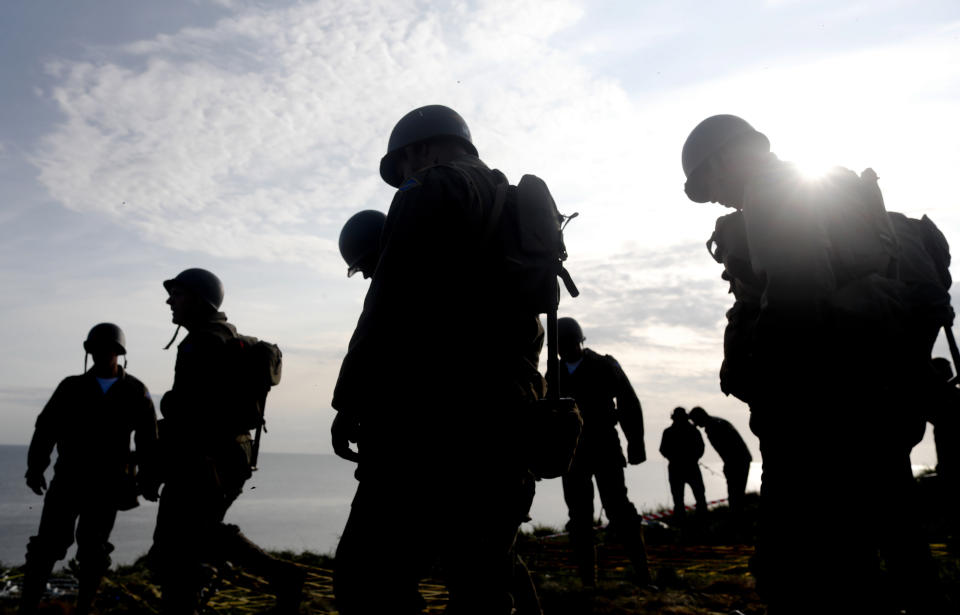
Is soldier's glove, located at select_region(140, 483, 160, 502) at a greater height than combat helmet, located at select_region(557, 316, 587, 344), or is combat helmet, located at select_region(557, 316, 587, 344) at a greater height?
combat helmet, located at select_region(557, 316, 587, 344)

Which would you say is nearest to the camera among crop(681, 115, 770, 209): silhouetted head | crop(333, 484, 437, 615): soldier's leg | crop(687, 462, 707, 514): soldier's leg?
crop(333, 484, 437, 615): soldier's leg

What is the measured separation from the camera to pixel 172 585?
431 centimetres

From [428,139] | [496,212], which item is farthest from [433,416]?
[428,139]

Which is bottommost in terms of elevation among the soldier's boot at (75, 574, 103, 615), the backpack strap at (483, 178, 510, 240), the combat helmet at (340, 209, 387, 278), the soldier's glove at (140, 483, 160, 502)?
the soldier's boot at (75, 574, 103, 615)

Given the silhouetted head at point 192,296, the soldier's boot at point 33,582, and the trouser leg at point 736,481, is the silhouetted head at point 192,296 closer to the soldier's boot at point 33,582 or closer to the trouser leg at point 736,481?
the soldier's boot at point 33,582

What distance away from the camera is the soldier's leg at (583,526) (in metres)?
6.12

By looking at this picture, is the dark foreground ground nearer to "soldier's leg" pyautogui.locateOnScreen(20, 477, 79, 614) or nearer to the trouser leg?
"soldier's leg" pyautogui.locateOnScreen(20, 477, 79, 614)

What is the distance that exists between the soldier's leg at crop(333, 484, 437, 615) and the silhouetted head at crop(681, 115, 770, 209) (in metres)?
2.26

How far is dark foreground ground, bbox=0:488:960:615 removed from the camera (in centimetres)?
523

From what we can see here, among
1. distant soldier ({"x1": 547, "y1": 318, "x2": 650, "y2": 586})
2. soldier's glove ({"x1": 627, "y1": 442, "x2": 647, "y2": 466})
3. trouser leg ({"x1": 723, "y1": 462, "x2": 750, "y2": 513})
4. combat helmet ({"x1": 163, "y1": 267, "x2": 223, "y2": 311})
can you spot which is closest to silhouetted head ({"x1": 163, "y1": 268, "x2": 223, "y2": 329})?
combat helmet ({"x1": 163, "y1": 267, "x2": 223, "y2": 311})

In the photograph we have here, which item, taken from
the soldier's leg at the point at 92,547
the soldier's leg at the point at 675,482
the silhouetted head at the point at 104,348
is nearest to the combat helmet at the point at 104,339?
the silhouetted head at the point at 104,348

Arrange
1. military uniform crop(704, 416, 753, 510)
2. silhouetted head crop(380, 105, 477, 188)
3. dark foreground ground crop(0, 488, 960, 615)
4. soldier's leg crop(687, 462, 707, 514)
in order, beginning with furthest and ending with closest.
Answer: soldier's leg crop(687, 462, 707, 514), military uniform crop(704, 416, 753, 510), dark foreground ground crop(0, 488, 960, 615), silhouetted head crop(380, 105, 477, 188)

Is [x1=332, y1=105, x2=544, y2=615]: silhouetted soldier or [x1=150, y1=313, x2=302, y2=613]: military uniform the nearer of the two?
[x1=332, y1=105, x2=544, y2=615]: silhouetted soldier

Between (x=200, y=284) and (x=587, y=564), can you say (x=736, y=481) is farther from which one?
(x=200, y=284)
